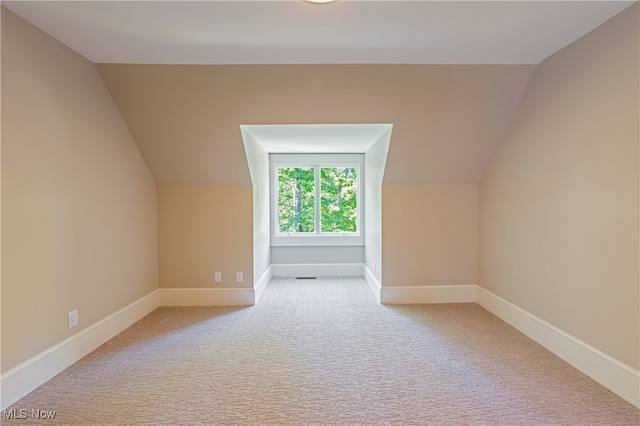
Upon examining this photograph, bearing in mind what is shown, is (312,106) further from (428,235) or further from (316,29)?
(428,235)

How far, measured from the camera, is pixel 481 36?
7.98 ft

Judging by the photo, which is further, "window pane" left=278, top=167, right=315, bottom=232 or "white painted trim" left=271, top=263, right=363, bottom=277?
"window pane" left=278, top=167, right=315, bottom=232

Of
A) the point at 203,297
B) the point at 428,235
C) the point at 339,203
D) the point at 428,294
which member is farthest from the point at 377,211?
the point at 203,297

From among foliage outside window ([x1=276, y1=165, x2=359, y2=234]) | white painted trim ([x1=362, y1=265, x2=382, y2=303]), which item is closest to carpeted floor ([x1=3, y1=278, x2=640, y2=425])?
white painted trim ([x1=362, y1=265, x2=382, y2=303])

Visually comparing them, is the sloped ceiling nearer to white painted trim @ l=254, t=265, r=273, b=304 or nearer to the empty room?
the empty room

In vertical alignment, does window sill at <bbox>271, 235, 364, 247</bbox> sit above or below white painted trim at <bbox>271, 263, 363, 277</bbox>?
above

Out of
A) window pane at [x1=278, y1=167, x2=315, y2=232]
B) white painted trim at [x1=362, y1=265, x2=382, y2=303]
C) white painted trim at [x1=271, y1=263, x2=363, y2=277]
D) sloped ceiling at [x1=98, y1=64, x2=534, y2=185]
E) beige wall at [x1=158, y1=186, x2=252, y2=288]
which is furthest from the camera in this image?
window pane at [x1=278, y1=167, x2=315, y2=232]

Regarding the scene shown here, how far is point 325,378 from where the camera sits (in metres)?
2.41

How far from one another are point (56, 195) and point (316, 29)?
2056 mm

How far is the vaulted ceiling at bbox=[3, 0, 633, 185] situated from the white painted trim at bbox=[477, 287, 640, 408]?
154 centimetres

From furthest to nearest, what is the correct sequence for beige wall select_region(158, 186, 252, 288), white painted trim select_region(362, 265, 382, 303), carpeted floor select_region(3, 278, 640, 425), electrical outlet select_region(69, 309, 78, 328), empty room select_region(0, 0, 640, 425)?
white painted trim select_region(362, 265, 382, 303) → beige wall select_region(158, 186, 252, 288) → electrical outlet select_region(69, 309, 78, 328) → empty room select_region(0, 0, 640, 425) → carpeted floor select_region(3, 278, 640, 425)

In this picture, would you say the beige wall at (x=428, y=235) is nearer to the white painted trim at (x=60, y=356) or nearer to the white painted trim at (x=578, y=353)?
the white painted trim at (x=578, y=353)

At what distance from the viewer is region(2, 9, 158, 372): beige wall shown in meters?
2.13

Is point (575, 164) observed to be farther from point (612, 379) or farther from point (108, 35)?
point (108, 35)
